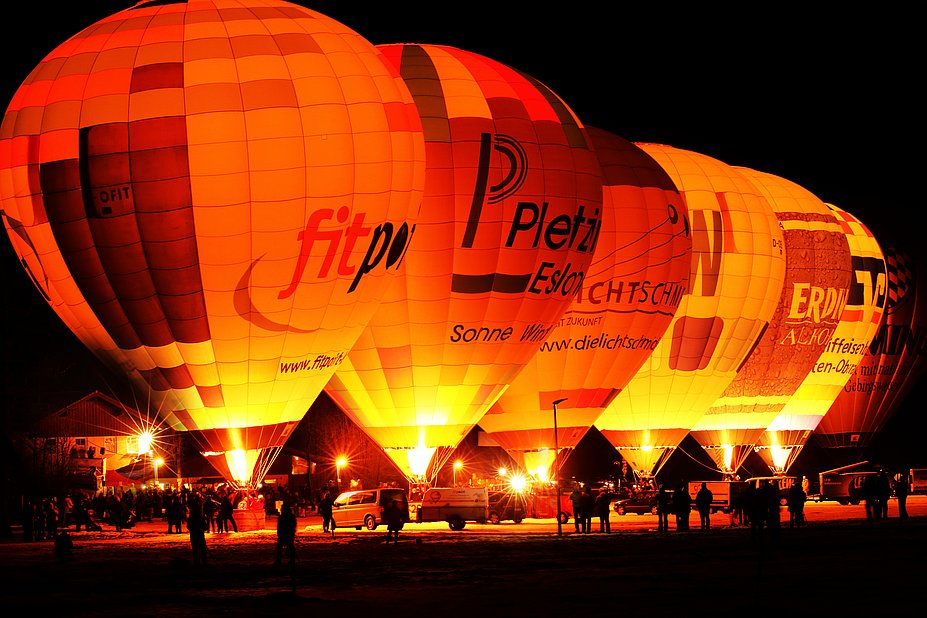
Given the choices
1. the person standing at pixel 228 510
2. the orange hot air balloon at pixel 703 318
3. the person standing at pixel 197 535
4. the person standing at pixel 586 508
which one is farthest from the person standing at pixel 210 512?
the orange hot air balloon at pixel 703 318

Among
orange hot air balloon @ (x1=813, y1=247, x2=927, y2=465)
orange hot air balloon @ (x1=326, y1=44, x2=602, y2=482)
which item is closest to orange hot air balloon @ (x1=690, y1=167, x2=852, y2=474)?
orange hot air balloon @ (x1=813, y1=247, x2=927, y2=465)

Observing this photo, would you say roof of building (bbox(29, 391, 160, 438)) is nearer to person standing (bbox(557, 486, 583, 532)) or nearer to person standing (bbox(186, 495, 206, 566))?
person standing (bbox(557, 486, 583, 532))

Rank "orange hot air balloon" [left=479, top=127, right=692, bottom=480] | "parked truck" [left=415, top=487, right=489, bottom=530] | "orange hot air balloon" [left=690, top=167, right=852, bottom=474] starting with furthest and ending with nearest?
"orange hot air balloon" [left=690, top=167, right=852, bottom=474], "orange hot air balloon" [left=479, top=127, right=692, bottom=480], "parked truck" [left=415, top=487, right=489, bottom=530]

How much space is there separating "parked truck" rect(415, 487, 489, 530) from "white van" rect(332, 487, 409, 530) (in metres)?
0.41

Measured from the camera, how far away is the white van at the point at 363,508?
29.1 metres

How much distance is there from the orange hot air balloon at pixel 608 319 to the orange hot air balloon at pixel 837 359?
1015cm

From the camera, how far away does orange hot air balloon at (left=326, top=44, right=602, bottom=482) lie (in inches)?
1109

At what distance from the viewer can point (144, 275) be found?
24.8 meters

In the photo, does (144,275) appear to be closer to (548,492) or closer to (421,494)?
(421,494)

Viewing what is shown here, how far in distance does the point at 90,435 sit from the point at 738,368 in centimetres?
3256

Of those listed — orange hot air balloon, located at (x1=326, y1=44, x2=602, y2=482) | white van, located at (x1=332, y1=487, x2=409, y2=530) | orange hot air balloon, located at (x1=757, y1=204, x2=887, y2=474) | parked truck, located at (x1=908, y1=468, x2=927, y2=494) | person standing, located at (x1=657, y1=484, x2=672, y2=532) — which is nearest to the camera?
person standing, located at (x1=657, y1=484, x2=672, y2=532)

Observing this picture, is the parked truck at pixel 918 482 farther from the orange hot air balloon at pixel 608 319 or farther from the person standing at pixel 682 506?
the person standing at pixel 682 506

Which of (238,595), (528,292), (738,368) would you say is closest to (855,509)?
(738,368)

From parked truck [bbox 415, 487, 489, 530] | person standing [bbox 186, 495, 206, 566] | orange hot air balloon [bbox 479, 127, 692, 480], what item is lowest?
person standing [bbox 186, 495, 206, 566]
